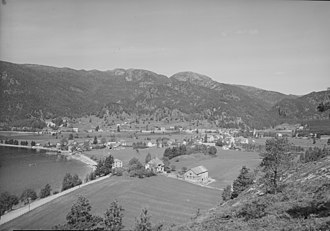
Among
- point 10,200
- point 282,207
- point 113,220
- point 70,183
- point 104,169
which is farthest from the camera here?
point 104,169

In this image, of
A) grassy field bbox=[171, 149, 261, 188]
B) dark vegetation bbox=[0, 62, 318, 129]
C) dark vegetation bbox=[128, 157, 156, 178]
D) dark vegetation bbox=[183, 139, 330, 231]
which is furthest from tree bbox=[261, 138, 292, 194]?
dark vegetation bbox=[0, 62, 318, 129]

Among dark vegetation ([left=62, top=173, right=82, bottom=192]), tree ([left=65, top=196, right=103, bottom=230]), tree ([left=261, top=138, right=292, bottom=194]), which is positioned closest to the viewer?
tree ([left=65, top=196, right=103, bottom=230])

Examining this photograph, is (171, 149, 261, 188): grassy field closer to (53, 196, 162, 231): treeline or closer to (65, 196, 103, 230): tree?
(53, 196, 162, 231): treeline

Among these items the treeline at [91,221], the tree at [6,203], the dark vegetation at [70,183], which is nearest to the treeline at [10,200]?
the tree at [6,203]

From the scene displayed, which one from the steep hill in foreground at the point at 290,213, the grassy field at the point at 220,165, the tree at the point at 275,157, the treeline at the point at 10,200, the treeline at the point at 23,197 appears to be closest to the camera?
the steep hill in foreground at the point at 290,213

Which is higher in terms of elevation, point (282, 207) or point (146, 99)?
point (146, 99)

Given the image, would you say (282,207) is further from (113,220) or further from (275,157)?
(113,220)

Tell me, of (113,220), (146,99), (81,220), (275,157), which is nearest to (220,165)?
(275,157)

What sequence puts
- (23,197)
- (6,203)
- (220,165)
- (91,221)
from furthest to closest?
(220,165) → (23,197) → (6,203) → (91,221)

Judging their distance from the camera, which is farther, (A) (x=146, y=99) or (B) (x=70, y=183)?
(A) (x=146, y=99)

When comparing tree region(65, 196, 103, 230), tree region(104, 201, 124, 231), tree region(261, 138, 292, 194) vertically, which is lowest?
tree region(104, 201, 124, 231)

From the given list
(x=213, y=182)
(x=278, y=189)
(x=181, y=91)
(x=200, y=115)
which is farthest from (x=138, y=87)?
(x=278, y=189)

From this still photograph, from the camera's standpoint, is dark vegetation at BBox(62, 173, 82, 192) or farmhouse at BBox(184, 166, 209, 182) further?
farmhouse at BBox(184, 166, 209, 182)

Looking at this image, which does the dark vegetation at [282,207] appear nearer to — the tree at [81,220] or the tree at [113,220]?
the tree at [113,220]
